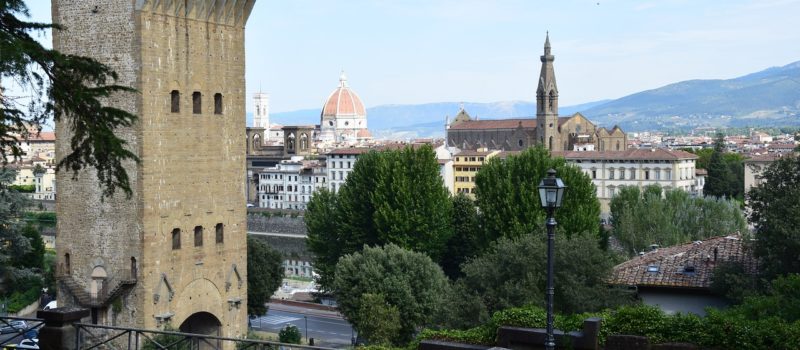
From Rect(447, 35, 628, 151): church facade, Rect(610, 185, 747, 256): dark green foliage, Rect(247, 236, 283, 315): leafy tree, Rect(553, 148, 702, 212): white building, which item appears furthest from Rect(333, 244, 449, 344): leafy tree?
Rect(447, 35, 628, 151): church facade

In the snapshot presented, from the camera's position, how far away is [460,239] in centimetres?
4403

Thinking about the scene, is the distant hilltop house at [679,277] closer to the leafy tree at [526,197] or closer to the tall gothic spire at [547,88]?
the leafy tree at [526,197]

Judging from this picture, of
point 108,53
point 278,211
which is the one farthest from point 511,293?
point 278,211

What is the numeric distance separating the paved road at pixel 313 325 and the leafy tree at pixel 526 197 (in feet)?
22.6

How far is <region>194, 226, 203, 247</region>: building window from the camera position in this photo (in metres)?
26.2

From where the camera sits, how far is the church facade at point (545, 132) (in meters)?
111

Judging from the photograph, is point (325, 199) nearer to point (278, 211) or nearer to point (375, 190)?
point (375, 190)

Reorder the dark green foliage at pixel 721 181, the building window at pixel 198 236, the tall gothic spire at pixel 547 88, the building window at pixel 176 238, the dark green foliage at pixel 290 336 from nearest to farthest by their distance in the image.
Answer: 1. the building window at pixel 176 238
2. the building window at pixel 198 236
3. the dark green foliage at pixel 290 336
4. the dark green foliage at pixel 721 181
5. the tall gothic spire at pixel 547 88

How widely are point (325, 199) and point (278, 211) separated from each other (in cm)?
2818

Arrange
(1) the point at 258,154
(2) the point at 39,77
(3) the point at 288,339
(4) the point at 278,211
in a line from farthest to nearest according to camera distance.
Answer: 1. (1) the point at 258,154
2. (4) the point at 278,211
3. (3) the point at 288,339
4. (2) the point at 39,77

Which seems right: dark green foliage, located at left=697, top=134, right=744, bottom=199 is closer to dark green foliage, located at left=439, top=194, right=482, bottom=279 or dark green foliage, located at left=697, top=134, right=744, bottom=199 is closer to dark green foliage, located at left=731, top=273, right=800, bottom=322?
dark green foliage, located at left=439, top=194, right=482, bottom=279

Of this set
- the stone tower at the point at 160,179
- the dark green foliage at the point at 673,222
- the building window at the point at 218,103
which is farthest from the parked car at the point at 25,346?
the dark green foliage at the point at 673,222

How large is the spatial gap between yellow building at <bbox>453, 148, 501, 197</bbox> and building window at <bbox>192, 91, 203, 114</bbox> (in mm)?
69044

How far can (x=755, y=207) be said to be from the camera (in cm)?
2823
